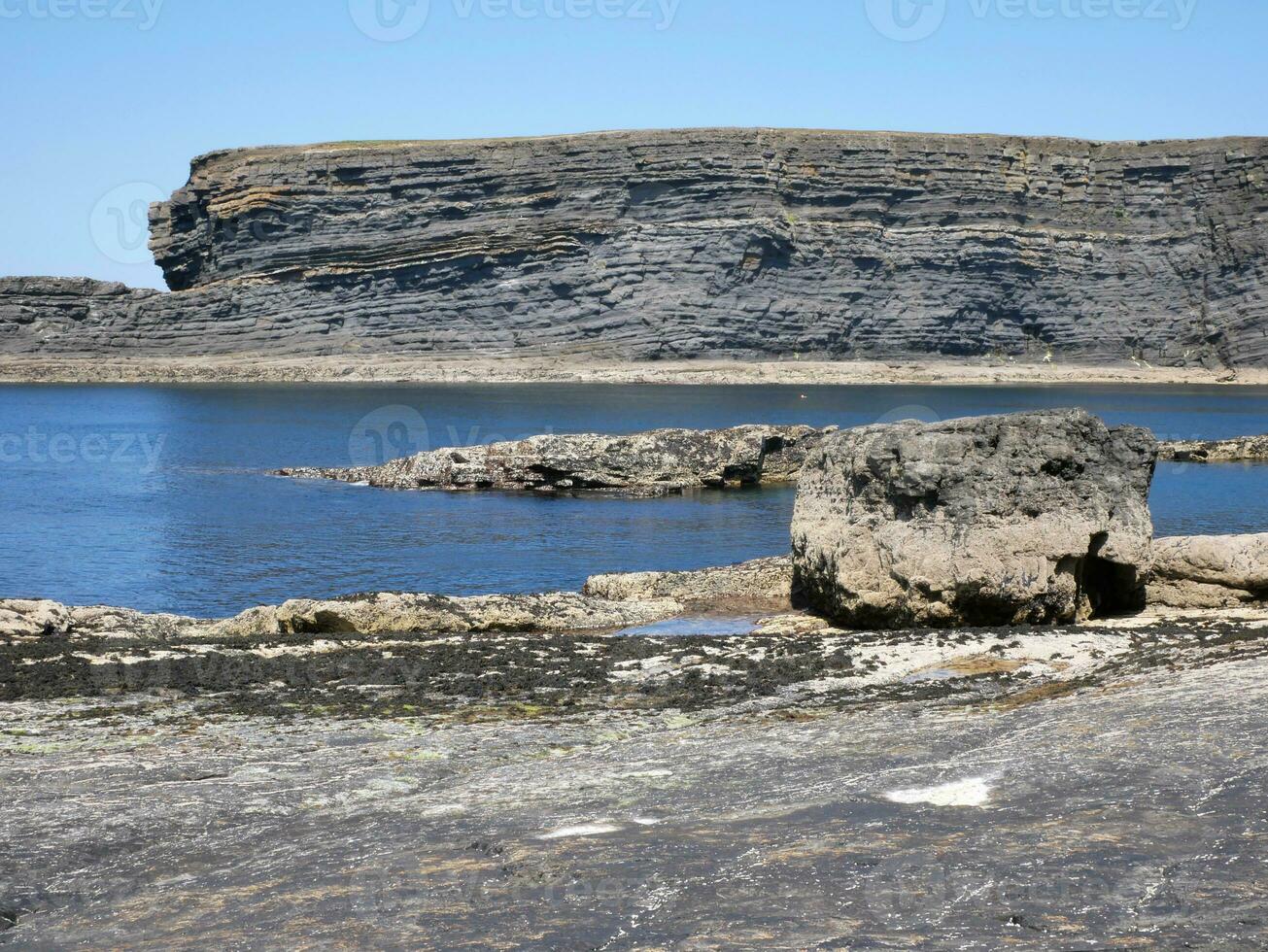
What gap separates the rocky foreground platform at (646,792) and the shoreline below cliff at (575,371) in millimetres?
98878

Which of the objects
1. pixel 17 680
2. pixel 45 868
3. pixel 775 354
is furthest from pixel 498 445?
pixel 775 354

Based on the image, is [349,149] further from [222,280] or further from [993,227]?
[993,227]

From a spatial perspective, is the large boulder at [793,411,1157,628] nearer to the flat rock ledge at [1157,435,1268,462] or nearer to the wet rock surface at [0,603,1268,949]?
the wet rock surface at [0,603,1268,949]

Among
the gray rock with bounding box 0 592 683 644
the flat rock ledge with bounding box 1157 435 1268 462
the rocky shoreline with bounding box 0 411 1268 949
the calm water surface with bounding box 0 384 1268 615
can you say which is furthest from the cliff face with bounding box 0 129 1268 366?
the rocky shoreline with bounding box 0 411 1268 949

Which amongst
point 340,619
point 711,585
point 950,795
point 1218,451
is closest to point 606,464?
point 711,585

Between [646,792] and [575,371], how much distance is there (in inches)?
4175

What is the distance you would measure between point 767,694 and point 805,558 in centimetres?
563

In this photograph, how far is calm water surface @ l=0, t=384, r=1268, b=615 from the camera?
74.5ft

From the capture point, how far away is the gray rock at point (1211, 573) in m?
15.1

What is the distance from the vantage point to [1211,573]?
15414 mm

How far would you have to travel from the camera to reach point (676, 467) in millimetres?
36594

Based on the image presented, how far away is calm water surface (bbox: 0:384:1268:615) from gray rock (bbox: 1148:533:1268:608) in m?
9.32

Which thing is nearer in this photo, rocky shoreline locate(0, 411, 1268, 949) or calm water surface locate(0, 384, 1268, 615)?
rocky shoreline locate(0, 411, 1268, 949)

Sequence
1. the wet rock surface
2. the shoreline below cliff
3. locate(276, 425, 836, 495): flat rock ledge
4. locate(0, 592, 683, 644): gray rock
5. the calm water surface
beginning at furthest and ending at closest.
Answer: the shoreline below cliff → locate(276, 425, 836, 495): flat rock ledge → the calm water surface → locate(0, 592, 683, 644): gray rock → the wet rock surface
